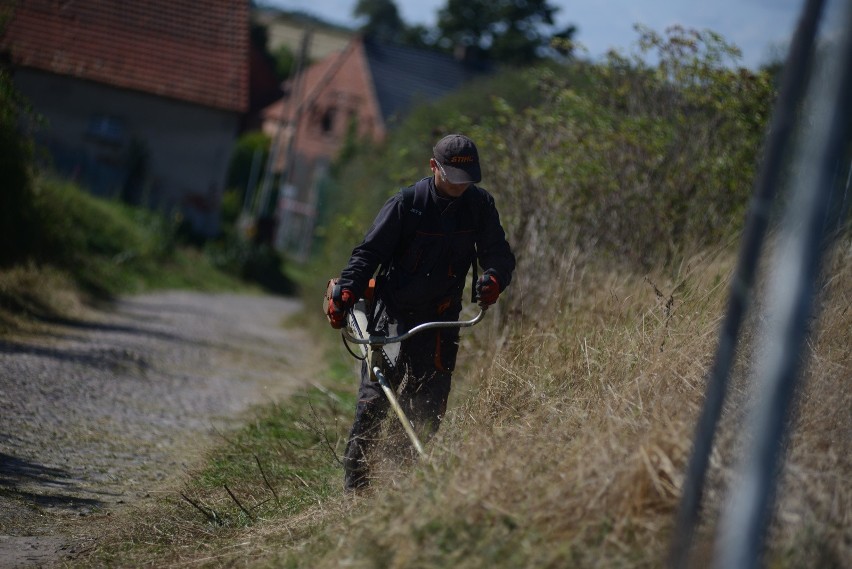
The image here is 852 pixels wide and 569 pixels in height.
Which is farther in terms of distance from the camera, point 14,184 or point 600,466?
point 14,184

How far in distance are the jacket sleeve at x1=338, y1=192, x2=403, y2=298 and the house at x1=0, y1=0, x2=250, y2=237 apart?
2167 centimetres

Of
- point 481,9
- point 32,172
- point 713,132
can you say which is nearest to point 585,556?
point 713,132

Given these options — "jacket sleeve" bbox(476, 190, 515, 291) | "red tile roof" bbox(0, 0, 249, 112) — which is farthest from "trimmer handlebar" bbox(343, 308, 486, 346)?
"red tile roof" bbox(0, 0, 249, 112)

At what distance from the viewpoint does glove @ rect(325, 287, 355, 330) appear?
18.8 ft

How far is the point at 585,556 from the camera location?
376 cm

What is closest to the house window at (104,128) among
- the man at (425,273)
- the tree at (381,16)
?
the man at (425,273)

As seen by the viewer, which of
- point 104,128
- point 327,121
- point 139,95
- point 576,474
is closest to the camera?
point 576,474

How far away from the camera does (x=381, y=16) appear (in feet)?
330

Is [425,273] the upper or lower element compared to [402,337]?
upper

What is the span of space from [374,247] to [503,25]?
4980cm

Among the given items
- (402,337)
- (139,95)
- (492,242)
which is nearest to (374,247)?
(402,337)

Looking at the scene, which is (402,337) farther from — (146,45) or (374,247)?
(146,45)

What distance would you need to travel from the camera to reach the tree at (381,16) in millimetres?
100250

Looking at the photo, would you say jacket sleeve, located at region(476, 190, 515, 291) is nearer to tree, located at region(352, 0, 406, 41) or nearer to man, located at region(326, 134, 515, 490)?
man, located at region(326, 134, 515, 490)
